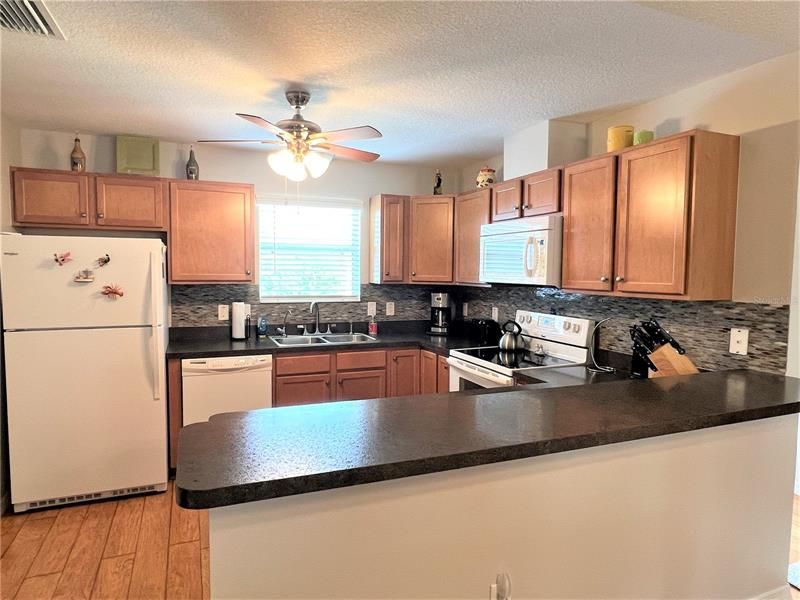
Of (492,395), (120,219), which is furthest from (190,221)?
(492,395)

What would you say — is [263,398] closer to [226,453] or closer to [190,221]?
[190,221]

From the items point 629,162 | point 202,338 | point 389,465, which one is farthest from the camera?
point 202,338

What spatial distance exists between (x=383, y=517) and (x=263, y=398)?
8.04 feet

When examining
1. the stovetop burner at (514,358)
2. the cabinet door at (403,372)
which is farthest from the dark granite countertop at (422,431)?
the cabinet door at (403,372)

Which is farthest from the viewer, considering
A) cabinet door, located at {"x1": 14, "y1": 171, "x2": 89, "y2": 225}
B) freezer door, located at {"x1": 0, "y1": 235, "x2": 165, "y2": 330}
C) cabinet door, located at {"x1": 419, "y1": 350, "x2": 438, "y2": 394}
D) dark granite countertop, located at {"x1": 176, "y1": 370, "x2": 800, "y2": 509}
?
cabinet door, located at {"x1": 419, "y1": 350, "x2": 438, "y2": 394}

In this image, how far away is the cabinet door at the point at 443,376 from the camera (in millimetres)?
3510

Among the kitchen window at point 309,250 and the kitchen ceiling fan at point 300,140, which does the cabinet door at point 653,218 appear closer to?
the kitchen ceiling fan at point 300,140

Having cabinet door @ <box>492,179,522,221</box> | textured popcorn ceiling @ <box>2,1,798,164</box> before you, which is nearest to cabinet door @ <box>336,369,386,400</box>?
cabinet door @ <box>492,179,522,221</box>

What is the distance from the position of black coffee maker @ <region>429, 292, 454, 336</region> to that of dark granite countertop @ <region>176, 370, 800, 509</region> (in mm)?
2491

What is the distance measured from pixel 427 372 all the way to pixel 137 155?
268cm

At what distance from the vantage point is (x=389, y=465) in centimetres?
109

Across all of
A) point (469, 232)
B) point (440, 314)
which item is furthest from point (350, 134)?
point (440, 314)

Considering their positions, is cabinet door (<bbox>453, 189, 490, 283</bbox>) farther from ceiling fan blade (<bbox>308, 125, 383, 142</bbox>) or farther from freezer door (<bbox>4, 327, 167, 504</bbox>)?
freezer door (<bbox>4, 327, 167, 504</bbox>)

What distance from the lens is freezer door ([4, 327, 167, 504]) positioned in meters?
2.79
